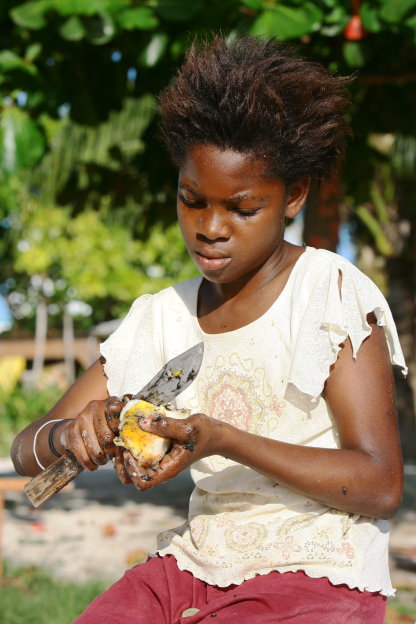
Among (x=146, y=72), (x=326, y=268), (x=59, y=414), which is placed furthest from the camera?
(x=146, y=72)

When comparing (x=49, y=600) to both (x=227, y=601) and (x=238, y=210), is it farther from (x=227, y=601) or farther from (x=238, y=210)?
(x=238, y=210)

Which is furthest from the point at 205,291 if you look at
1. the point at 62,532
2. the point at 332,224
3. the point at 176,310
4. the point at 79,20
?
the point at 62,532

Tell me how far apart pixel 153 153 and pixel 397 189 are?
524 cm

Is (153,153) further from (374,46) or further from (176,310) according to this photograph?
(176,310)

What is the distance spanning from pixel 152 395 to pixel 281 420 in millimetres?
320

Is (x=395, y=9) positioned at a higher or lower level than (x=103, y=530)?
higher

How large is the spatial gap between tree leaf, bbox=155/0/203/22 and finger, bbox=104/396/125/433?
2.42m

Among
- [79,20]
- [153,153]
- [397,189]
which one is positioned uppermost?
[79,20]

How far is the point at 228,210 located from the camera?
6.05 feet

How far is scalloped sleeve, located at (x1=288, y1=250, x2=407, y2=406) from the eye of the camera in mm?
1795

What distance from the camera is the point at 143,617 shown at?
184 cm

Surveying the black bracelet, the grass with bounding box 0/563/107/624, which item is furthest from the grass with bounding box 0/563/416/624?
the black bracelet

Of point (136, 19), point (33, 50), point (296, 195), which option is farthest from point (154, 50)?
point (296, 195)

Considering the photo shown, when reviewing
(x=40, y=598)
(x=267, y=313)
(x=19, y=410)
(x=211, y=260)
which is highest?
(x=211, y=260)
